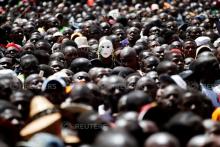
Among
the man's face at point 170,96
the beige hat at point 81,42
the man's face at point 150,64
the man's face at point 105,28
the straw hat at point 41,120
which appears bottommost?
the straw hat at point 41,120

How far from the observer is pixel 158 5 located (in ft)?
48.5

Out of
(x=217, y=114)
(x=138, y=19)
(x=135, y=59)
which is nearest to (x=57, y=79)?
(x=217, y=114)

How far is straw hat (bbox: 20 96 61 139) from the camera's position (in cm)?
430

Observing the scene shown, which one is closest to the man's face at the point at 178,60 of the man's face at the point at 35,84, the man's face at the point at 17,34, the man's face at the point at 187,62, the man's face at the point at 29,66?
the man's face at the point at 187,62

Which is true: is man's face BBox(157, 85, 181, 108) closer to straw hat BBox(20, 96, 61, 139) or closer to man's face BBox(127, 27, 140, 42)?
straw hat BBox(20, 96, 61, 139)

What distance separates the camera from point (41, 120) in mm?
4531

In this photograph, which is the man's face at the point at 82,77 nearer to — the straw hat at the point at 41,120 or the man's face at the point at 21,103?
the straw hat at the point at 41,120

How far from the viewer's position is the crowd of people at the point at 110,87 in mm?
4125

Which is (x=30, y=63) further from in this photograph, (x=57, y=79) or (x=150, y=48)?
(x=150, y=48)

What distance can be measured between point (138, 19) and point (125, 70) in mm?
5715

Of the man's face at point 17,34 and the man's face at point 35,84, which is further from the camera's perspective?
the man's face at point 17,34

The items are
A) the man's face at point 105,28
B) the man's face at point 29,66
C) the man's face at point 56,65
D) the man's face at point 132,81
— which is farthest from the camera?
the man's face at point 105,28

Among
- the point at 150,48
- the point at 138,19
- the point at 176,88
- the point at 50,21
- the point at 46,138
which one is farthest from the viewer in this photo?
the point at 138,19

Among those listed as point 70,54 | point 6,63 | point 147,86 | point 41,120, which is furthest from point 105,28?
point 41,120
